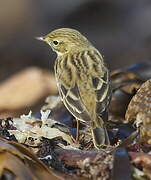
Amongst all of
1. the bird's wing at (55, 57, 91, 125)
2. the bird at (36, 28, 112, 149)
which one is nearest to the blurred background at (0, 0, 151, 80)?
the bird at (36, 28, 112, 149)

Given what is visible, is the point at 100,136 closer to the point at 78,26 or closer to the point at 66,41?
the point at 66,41

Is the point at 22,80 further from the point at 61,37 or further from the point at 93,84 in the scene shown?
the point at 93,84

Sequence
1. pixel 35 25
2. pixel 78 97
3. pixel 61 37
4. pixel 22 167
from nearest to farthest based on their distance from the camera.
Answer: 1. pixel 22 167
2. pixel 78 97
3. pixel 61 37
4. pixel 35 25

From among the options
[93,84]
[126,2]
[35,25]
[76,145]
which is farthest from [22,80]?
[126,2]

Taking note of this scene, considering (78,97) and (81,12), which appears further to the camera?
(81,12)

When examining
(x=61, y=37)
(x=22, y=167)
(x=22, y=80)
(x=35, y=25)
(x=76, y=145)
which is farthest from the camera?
(x=35, y=25)

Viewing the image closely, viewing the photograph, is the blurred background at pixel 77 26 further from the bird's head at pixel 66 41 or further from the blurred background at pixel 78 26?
the bird's head at pixel 66 41

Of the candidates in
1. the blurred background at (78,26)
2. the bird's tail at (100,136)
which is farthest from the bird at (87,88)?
the blurred background at (78,26)
